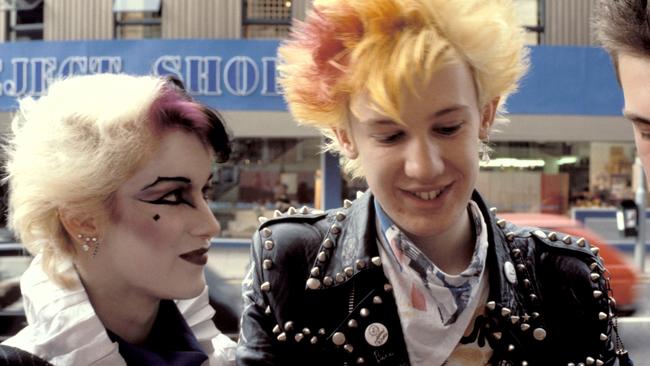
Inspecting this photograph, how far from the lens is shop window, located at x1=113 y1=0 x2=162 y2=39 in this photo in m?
11.4

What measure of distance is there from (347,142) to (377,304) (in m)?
0.42

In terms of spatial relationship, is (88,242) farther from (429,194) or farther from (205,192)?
(429,194)

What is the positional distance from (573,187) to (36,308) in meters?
11.8

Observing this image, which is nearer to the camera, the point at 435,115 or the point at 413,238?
the point at 435,115

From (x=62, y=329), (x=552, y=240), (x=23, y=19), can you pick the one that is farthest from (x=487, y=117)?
(x=23, y=19)

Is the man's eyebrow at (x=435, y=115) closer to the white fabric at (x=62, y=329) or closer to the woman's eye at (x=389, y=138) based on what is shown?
the woman's eye at (x=389, y=138)

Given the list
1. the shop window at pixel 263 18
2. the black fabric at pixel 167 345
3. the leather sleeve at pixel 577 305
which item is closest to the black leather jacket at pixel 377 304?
the leather sleeve at pixel 577 305

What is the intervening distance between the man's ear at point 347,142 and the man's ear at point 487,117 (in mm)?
316

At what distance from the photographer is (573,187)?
40.2 feet

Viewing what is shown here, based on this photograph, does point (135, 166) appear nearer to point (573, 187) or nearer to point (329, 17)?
point (329, 17)

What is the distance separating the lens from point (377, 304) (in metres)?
1.78

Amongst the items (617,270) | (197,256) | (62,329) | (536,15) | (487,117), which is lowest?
(617,270)

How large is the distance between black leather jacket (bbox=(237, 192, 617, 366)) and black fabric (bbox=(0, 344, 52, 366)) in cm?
51

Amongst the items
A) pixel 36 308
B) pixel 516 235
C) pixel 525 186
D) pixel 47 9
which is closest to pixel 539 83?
pixel 525 186
